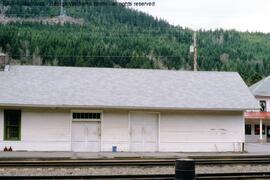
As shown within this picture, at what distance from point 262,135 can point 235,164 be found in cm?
3675

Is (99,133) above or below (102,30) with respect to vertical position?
below

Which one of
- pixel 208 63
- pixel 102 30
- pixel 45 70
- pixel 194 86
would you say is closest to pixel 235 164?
pixel 194 86

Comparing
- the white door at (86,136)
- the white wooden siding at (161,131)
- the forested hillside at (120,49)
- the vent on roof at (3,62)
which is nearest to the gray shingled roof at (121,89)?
the vent on roof at (3,62)

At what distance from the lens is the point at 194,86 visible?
3250 centimetres

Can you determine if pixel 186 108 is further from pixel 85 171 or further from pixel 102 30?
pixel 102 30

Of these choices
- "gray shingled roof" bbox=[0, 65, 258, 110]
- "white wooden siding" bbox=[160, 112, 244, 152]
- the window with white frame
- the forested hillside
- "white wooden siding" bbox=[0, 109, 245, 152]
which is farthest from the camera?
the forested hillside

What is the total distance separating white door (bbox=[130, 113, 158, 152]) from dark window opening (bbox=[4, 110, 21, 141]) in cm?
620

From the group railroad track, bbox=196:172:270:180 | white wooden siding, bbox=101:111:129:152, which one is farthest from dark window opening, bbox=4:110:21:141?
railroad track, bbox=196:172:270:180

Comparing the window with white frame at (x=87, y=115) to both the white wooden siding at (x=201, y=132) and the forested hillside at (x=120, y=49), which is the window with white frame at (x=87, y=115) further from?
the forested hillside at (x=120, y=49)

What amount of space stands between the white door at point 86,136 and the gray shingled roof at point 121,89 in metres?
1.34

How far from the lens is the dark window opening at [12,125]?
91.3 ft

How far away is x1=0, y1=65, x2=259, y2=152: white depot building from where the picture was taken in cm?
2798

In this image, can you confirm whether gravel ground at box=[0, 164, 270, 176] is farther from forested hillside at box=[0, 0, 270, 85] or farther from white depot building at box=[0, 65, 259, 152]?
forested hillside at box=[0, 0, 270, 85]

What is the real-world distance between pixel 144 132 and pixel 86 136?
3290 millimetres
